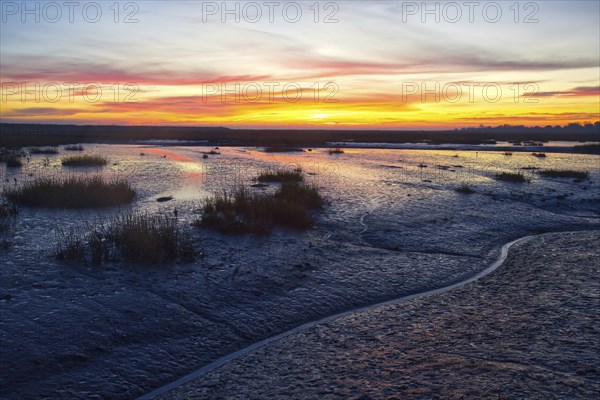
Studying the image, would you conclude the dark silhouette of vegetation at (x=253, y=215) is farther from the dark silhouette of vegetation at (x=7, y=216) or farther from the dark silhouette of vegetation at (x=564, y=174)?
the dark silhouette of vegetation at (x=564, y=174)

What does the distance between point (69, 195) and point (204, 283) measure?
10.3 meters

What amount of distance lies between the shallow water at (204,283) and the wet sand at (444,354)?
2.45 ft

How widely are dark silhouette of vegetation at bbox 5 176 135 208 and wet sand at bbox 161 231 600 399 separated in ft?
41.8

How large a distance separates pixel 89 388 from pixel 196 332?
6.44 feet

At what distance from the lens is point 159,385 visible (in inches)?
237

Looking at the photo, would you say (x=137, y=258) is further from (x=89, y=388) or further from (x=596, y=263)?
(x=596, y=263)

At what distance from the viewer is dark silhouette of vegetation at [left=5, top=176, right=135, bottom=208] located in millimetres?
17000

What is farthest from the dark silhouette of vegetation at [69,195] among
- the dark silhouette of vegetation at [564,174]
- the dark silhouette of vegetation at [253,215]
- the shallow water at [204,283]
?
the dark silhouette of vegetation at [564,174]

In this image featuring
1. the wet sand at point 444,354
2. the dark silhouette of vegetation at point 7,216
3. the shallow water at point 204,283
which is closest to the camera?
the wet sand at point 444,354

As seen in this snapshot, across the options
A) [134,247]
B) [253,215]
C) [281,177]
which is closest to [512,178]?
[281,177]

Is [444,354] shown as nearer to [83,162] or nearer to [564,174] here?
[564,174]

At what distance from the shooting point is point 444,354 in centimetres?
662

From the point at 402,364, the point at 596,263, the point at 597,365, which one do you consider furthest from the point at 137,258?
the point at 596,263

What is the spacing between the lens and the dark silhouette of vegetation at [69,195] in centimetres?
1700
